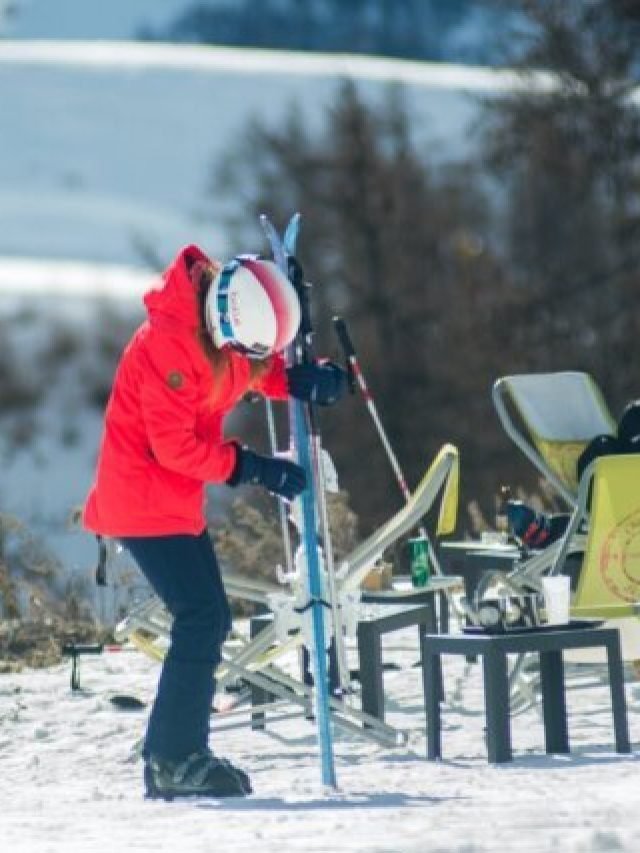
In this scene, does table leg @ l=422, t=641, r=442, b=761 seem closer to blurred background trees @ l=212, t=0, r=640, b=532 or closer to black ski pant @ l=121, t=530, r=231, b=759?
black ski pant @ l=121, t=530, r=231, b=759

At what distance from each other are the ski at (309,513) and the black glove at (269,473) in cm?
18

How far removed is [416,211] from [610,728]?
22289mm

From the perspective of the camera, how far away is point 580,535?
336 inches

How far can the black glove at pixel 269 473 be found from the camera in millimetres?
6715

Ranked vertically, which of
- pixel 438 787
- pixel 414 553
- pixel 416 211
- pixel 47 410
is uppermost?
pixel 416 211

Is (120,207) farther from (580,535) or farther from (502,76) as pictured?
(580,535)

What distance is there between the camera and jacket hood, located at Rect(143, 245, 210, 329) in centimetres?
670

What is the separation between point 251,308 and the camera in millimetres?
6715

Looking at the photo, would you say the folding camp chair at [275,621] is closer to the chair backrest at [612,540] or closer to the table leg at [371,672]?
the table leg at [371,672]

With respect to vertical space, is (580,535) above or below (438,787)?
above

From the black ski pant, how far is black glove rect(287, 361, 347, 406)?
1.92 feet

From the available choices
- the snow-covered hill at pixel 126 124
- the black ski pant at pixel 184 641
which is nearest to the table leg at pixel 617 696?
the black ski pant at pixel 184 641

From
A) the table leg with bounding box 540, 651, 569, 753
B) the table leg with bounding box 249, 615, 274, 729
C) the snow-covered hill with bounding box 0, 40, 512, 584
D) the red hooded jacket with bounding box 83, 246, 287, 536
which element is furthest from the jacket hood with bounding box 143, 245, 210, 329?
the snow-covered hill with bounding box 0, 40, 512, 584

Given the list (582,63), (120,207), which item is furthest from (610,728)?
(120,207)
